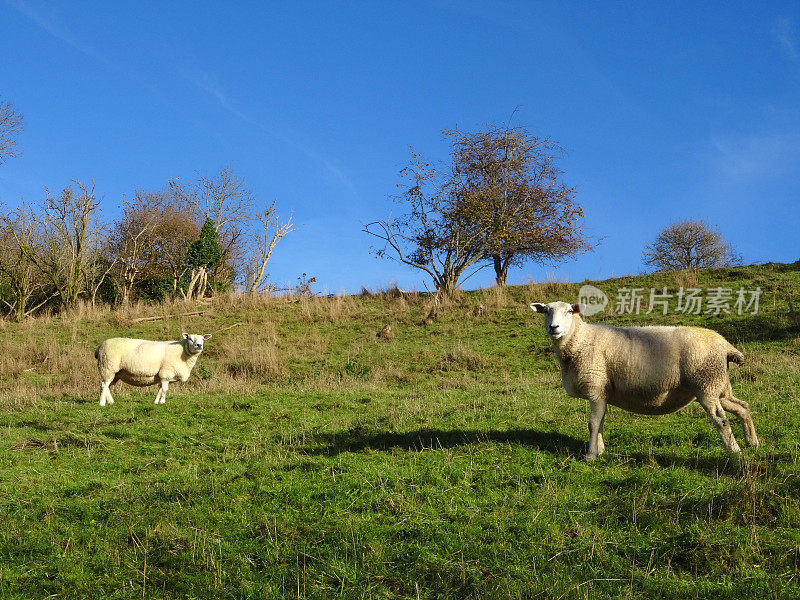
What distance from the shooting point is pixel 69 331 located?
96.5 ft

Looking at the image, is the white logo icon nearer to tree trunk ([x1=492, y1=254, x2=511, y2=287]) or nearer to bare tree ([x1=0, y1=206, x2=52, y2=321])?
tree trunk ([x1=492, y1=254, x2=511, y2=287])

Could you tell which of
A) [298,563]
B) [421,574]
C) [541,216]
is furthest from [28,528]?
[541,216]

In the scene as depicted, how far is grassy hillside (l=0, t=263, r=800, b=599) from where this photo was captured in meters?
5.93

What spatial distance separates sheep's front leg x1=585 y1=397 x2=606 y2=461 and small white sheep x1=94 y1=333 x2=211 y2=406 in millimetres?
10660

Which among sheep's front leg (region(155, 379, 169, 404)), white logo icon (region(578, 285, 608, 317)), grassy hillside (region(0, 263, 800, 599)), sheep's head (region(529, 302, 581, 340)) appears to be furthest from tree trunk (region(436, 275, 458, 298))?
sheep's head (region(529, 302, 581, 340))

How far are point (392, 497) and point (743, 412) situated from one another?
508 centimetres

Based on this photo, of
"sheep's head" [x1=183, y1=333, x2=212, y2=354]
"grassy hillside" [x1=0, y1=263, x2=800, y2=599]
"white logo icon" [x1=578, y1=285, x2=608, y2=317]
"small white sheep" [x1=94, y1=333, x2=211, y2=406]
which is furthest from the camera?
"white logo icon" [x1=578, y1=285, x2=608, y2=317]

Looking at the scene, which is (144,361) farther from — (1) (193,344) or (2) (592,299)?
(2) (592,299)

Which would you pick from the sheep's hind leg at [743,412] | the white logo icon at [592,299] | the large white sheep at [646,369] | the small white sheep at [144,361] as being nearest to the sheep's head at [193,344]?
the small white sheep at [144,361]

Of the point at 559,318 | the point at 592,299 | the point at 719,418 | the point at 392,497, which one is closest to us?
the point at 392,497

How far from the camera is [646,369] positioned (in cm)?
862

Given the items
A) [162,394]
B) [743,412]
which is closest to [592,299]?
[162,394]

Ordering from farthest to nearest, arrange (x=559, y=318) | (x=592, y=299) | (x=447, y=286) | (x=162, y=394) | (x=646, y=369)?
(x=447, y=286) < (x=592, y=299) < (x=162, y=394) < (x=559, y=318) < (x=646, y=369)

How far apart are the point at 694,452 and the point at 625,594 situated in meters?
3.92
